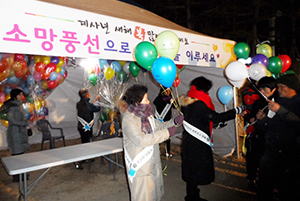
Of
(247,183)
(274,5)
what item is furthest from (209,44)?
(274,5)

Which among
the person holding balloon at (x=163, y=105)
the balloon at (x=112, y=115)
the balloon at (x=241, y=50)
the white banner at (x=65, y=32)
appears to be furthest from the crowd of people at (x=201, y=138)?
the balloon at (x=112, y=115)

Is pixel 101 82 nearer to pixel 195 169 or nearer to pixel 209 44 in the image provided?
pixel 209 44

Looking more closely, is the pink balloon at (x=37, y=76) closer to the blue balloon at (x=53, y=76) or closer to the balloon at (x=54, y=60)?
the blue balloon at (x=53, y=76)

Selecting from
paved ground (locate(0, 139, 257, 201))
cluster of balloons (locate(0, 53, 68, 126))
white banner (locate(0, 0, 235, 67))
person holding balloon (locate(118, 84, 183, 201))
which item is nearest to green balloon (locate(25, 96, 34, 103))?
cluster of balloons (locate(0, 53, 68, 126))

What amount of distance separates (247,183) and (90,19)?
10.3 ft

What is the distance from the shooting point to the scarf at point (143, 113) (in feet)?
6.19

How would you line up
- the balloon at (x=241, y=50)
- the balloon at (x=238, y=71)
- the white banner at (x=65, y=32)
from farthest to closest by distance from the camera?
the balloon at (x=241, y=50)
the balloon at (x=238, y=71)
the white banner at (x=65, y=32)

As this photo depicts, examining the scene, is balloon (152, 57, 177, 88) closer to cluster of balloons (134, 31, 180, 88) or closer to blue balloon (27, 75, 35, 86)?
cluster of balloons (134, 31, 180, 88)

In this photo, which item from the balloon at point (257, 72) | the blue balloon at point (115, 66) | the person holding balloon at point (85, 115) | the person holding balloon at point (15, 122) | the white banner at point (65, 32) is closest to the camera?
the white banner at point (65, 32)

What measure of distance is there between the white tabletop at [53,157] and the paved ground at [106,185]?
630mm

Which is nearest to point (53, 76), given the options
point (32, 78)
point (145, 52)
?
point (32, 78)

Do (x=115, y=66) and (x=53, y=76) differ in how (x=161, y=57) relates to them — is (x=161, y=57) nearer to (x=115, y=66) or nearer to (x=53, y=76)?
(x=115, y=66)

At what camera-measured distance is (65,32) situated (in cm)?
204

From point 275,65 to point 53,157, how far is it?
3851 mm
